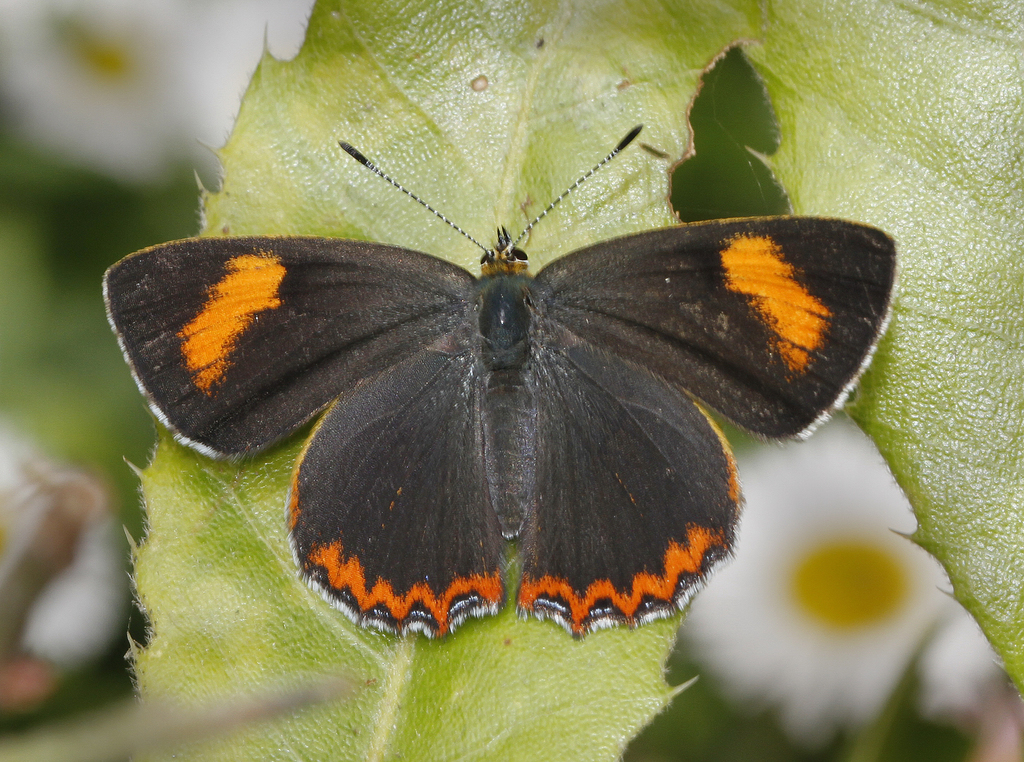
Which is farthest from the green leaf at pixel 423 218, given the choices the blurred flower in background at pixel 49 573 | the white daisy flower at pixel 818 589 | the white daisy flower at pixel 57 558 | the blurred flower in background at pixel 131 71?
the blurred flower in background at pixel 131 71

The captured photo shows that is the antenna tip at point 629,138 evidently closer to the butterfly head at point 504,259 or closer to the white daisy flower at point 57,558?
the butterfly head at point 504,259

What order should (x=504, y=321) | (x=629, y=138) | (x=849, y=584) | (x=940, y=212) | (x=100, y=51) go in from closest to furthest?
(x=940, y=212) → (x=629, y=138) → (x=504, y=321) → (x=849, y=584) → (x=100, y=51)

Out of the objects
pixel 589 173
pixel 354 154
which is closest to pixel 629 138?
pixel 589 173

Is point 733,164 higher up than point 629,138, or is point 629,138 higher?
point 629,138

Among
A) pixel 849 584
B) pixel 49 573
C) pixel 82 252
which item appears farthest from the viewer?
pixel 82 252

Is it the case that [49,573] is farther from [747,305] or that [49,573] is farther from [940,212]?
[940,212]

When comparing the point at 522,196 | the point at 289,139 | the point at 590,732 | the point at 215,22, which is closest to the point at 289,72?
the point at 289,139
